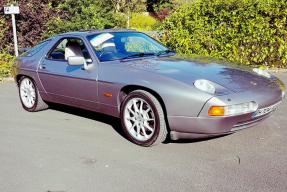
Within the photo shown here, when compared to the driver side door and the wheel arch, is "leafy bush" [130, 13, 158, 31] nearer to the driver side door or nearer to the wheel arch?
the driver side door

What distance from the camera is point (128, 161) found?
4.57 m

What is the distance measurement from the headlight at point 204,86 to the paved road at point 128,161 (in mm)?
712

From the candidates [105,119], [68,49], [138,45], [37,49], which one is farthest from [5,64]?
[138,45]

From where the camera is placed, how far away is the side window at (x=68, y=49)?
602 cm

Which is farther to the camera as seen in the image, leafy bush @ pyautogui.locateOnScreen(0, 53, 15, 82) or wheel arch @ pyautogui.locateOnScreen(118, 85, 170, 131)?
leafy bush @ pyautogui.locateOnScreen(0, 53, 15, 82)

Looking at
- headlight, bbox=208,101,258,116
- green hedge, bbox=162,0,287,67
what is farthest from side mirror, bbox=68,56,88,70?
green hedge, bbox=162,0,287,67

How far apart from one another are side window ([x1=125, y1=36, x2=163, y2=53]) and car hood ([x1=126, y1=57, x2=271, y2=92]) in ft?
1.37

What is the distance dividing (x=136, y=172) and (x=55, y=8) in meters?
9.45

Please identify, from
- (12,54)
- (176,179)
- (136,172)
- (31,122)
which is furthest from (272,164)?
(12,54)

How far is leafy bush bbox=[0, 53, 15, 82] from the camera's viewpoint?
1024 cm

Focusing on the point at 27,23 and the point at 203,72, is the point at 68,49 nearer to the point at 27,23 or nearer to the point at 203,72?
the point at 203,72

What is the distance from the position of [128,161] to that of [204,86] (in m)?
1.14

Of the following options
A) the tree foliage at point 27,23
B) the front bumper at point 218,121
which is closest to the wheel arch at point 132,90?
the front bumper at point 218,121

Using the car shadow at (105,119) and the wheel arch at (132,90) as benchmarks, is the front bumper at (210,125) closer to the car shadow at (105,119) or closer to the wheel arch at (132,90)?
the wheel arch at (132,90)
